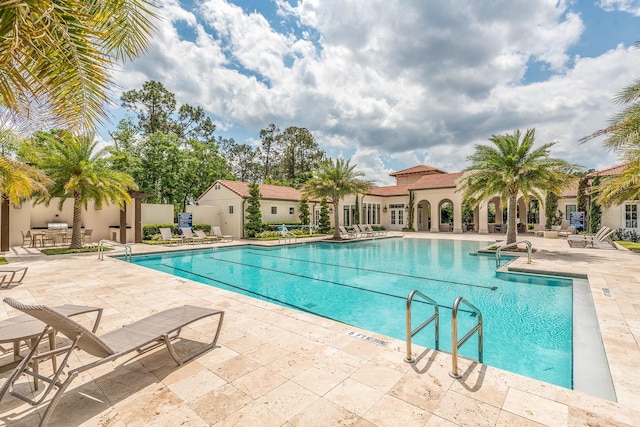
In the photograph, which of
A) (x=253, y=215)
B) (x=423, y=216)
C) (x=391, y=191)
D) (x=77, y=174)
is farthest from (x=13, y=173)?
(x=423, y=216)

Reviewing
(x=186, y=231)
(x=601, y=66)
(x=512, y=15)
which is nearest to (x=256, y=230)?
(x=186, y=231)

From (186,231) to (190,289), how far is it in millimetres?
13681

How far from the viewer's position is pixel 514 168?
48.7ft

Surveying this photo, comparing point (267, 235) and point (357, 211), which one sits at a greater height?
point (357, 211)

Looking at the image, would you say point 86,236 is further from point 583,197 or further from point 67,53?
point 583,197

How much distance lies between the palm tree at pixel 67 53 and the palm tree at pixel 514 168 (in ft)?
49.8

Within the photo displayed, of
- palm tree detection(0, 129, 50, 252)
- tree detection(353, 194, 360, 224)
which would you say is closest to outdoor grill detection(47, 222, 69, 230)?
palm tree detection(0, 129, 50, 252)

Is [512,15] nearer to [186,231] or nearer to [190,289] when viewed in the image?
[190,289]

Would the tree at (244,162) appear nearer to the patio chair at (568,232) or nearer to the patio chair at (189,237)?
the patio chair at (189,237)

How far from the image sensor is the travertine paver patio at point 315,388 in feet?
8.82

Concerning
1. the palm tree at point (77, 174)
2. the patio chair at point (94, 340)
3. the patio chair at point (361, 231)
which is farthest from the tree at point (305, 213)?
the patio chair at point (94, 340)

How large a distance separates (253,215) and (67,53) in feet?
65.8

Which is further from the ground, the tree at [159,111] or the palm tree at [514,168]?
the tree at [159,111]

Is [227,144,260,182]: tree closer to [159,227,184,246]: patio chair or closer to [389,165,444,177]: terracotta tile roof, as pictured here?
[389,165,444,177]: terracotta tile roof
